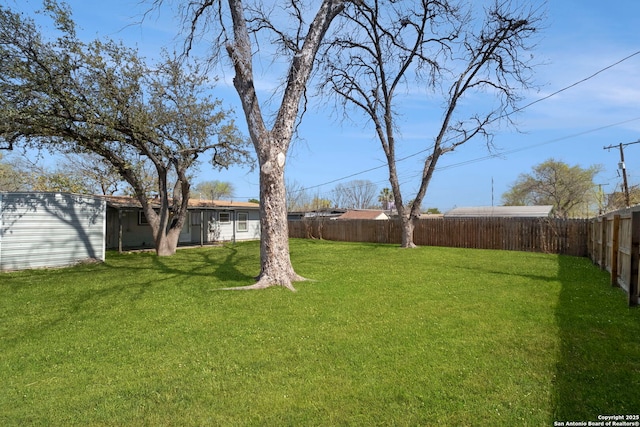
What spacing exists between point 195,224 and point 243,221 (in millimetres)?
3253

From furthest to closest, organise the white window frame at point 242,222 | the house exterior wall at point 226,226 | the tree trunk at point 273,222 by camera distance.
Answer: the white window frame at point 242,222 → the house exterior wall at point 226,226 → the tree trunk at point 273,222

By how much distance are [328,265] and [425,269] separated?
284 centimetres

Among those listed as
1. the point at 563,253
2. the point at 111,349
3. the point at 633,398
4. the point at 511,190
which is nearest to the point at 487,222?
the point at 563,253

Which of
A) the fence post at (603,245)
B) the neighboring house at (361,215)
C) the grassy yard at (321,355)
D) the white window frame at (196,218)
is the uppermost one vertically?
the neighboring house at (361,215)

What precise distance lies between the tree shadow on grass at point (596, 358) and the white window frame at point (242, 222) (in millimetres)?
20018

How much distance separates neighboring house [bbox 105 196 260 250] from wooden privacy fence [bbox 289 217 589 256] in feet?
20.4

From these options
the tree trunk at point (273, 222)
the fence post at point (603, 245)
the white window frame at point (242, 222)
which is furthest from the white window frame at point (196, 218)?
the fence post at point (603, 245)

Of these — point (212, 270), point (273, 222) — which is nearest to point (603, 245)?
point (273, 222)

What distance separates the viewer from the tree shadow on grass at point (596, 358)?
2.76m

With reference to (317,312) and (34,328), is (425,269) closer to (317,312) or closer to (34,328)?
(317,312)

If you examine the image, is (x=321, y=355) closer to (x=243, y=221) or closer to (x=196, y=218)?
(x=196, y=218)

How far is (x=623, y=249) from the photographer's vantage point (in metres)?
6.93

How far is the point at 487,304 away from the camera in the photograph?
19.5 ft

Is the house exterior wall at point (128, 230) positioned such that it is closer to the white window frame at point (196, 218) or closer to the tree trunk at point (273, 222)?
the white window frame at point (196, 218)
